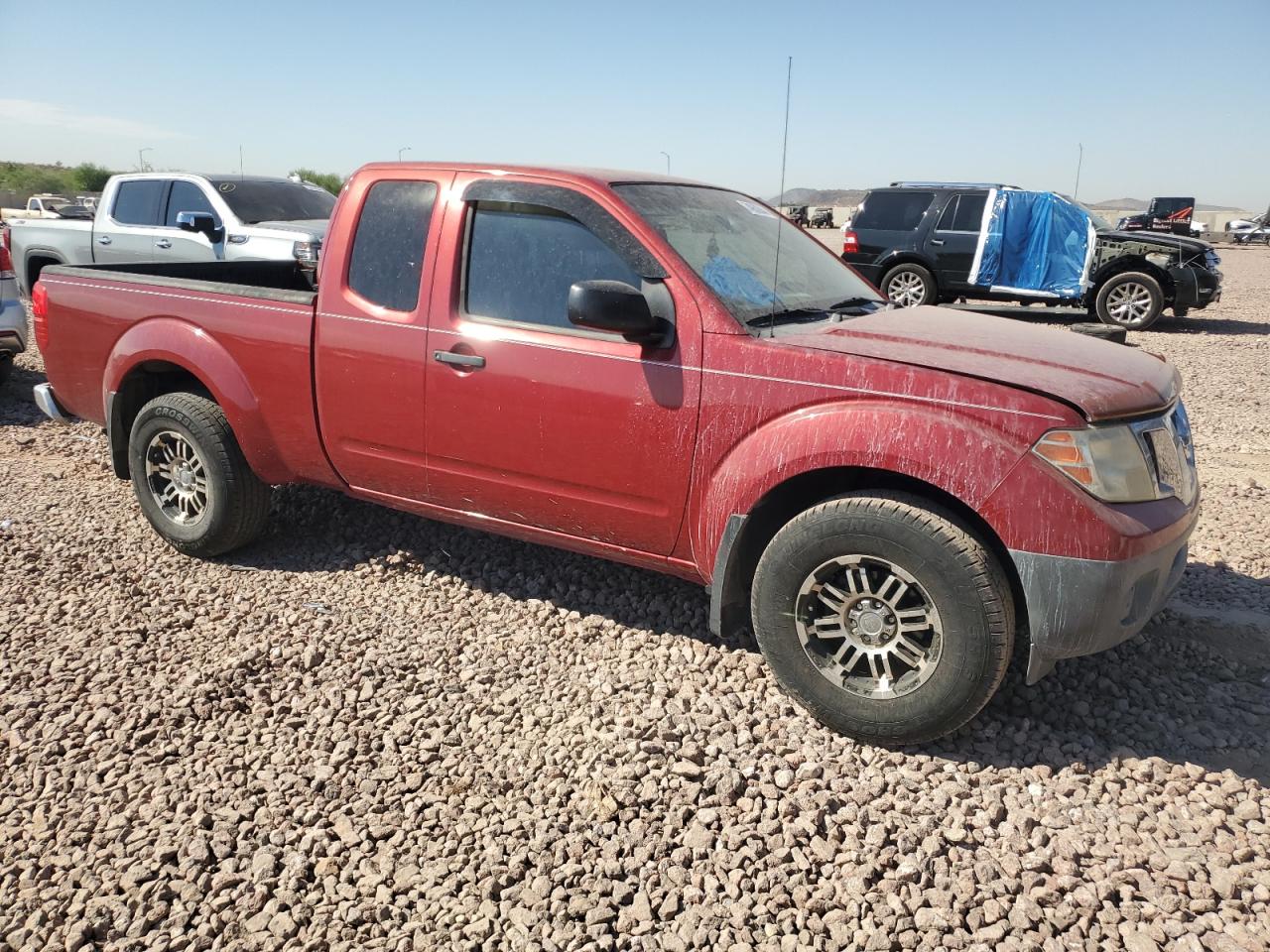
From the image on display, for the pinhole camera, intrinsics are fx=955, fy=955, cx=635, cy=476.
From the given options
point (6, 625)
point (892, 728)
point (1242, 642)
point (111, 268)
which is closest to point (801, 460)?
point (892, 728)

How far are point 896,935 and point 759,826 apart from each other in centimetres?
51

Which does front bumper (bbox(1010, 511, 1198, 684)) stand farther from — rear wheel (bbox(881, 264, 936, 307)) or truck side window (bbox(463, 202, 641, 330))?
rear wheel (bbox(881, 264, 936, 307))

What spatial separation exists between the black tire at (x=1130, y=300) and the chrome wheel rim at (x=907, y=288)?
7.82 ft

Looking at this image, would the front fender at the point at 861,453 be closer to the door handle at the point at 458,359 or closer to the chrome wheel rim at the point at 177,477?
the door handle at the point at 458,359

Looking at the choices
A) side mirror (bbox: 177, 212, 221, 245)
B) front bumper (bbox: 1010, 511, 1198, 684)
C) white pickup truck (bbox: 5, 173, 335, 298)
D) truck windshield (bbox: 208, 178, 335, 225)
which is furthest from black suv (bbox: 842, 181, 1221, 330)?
front bumper (bbox: 1010, 511, 1198, 684)

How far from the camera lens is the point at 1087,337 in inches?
155

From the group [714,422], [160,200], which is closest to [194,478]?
[714,422]

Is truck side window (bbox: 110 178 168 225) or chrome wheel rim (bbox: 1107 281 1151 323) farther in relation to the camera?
chrome wheel rim (bbox: 1107 281 1151 323)

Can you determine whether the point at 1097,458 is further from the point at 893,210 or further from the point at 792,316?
the point at 893,210

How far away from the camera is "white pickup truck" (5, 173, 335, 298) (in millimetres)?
9938

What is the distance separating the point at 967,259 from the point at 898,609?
38.3 feet

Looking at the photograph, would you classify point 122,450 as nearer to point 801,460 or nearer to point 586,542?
point 586,542

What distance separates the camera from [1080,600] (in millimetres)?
2904

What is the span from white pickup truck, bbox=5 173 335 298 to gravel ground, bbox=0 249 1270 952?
19.8 ft
